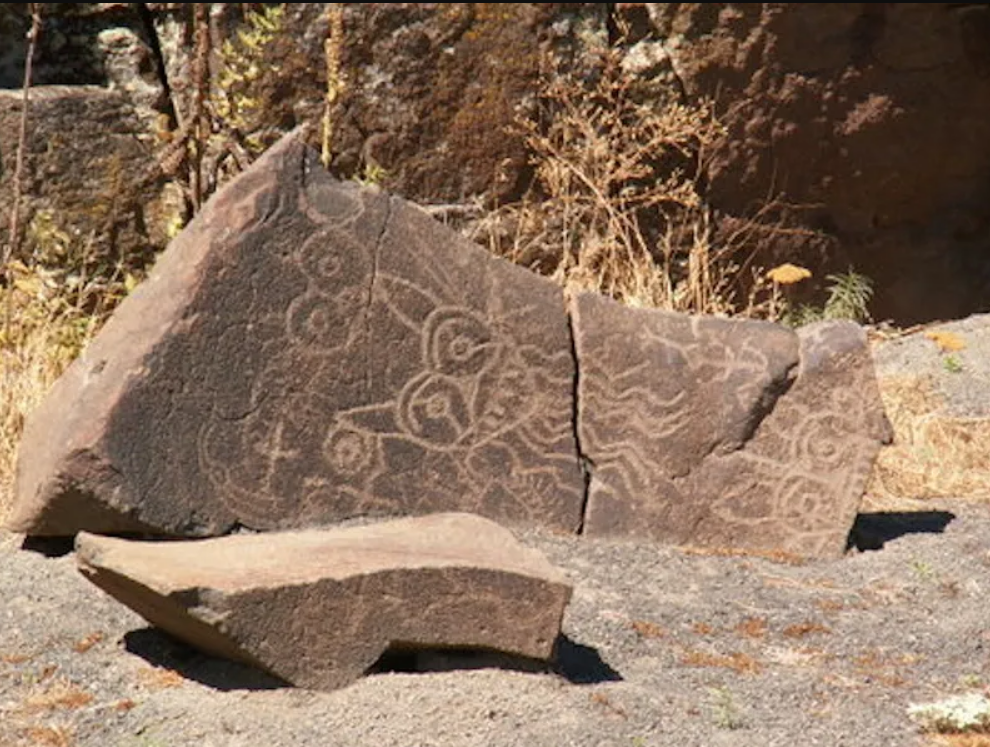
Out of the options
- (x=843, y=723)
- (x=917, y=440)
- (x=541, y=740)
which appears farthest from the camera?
(x=917, y=440)

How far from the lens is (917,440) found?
6.18m

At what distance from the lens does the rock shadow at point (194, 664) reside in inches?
156

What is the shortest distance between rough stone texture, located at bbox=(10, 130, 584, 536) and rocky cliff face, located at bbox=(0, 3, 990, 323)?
164 centimetres

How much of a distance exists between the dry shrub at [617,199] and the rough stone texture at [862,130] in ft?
0.51

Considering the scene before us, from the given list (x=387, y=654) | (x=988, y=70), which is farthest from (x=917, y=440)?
(x=387, y=654)

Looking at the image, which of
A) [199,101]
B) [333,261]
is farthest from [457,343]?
[199,101]

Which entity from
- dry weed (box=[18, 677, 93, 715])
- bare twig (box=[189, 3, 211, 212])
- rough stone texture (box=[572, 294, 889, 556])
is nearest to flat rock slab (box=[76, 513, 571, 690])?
dry weed (box=[18, 677, 93, 715])

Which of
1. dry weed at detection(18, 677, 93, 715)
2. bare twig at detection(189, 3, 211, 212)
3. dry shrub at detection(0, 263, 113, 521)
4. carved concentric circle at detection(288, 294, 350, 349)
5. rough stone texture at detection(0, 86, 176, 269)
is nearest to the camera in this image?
dry weed at detection(18, 677, 93, 715)

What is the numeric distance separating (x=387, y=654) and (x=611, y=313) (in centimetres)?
134

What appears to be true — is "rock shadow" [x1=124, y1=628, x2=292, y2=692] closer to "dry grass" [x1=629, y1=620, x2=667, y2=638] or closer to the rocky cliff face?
"dry grass" [x1=629, y1=620, x2=667, y2=638]

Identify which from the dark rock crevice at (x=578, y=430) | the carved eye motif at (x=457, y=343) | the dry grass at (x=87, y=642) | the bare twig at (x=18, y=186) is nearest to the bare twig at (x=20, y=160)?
the bare twig at (x=18, y=186)

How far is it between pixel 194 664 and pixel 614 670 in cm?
83

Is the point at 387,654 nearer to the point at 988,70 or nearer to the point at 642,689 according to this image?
the point at 642,689

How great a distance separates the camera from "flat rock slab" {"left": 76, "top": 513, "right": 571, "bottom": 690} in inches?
151
